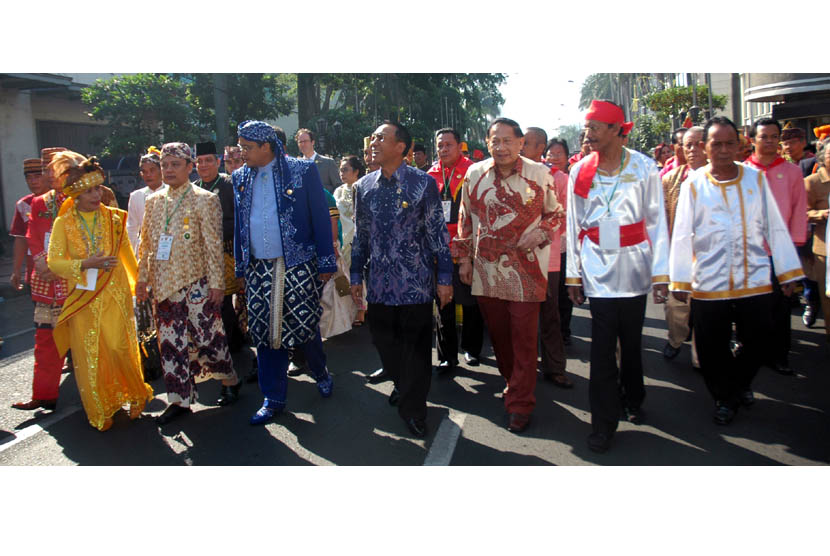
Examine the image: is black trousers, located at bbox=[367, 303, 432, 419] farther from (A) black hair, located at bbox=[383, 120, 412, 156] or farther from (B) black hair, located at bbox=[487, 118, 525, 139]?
(B) black hair, located at bbox=[487, 118, 525, 139]

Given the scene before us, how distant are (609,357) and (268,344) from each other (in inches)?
90.5

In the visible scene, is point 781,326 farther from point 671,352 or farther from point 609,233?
point 609,233

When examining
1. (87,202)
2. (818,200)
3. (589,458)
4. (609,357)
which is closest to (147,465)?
(87,202)

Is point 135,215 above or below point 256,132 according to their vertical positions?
below

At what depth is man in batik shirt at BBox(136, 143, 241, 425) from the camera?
457 cm

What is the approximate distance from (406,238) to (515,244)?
0.73 meters

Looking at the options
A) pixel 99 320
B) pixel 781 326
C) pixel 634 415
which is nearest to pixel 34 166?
pixel 99 320

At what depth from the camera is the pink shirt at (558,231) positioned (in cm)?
534

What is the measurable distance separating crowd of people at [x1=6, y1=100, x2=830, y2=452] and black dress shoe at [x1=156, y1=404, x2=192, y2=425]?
0.04 ft

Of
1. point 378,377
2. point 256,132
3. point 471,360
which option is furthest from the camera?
point 471,360

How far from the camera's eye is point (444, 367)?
5598 millimetres

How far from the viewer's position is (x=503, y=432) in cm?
413

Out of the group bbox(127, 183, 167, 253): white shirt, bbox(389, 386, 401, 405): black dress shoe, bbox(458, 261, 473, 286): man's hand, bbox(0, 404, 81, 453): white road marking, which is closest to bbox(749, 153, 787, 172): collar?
bbox(458, 261, 473, 286): man's hand

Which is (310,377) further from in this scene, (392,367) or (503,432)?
(503,432)
